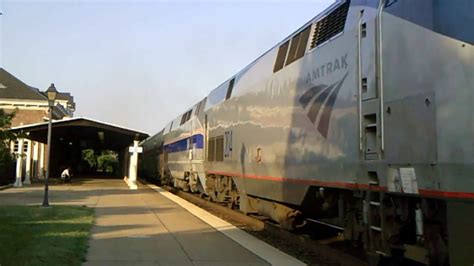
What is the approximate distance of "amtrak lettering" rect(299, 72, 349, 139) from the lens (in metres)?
7.79

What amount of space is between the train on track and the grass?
378cm

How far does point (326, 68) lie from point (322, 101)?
1.60ft

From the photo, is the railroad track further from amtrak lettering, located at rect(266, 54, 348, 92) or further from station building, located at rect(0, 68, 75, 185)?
station building, located at rect(0, 68, 75, 185)

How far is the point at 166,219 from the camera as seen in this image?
15.0m

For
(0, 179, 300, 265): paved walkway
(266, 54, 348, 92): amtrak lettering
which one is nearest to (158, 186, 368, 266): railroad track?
(0, 179, 300, 265): paved walkway

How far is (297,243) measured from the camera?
11.0 m

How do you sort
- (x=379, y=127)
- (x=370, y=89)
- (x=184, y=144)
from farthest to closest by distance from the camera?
(x=184, y=144) < (x=370, y=89) < (x=379, y=127)

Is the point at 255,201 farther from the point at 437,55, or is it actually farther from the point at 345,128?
the point at 437,55

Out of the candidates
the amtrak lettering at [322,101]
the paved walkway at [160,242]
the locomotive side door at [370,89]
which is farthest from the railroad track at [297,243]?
the locomotive side door at [370,89]

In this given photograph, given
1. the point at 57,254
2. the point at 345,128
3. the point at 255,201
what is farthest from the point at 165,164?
the point at 345,128

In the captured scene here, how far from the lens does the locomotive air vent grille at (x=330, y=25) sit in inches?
311

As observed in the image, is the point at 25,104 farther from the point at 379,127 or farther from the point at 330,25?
the point at 379,127

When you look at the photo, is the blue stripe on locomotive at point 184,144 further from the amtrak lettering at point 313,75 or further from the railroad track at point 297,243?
the amtrak lettering at point 313,75

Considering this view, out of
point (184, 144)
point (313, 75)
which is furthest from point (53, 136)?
point (313, 75)
